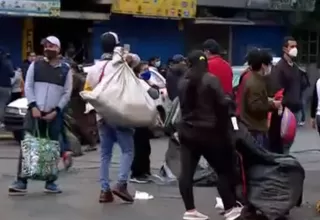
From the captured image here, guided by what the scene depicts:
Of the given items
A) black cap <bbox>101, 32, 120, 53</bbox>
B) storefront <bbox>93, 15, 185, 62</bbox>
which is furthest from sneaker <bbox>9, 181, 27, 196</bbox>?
storefront <bbox>93, 15, 185, 62</bbox>

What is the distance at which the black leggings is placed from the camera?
8977 millimetres

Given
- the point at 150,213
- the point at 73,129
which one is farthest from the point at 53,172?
the point at 73,129

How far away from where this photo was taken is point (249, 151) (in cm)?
920

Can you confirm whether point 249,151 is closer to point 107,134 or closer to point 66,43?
point 107,134

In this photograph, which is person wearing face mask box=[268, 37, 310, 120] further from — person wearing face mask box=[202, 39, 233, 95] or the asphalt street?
person wearing face mask box=[202, 39, 233, 95]

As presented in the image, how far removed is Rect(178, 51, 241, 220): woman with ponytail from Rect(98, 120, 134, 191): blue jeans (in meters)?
1.11

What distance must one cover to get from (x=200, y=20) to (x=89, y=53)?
170 inches

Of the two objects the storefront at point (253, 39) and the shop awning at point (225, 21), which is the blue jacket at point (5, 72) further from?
the storefront at point (253, 39)

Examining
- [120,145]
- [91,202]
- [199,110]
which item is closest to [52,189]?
[91,202]

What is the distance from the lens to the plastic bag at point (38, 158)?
34.6ft

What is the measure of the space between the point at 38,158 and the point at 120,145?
1076 millimetres

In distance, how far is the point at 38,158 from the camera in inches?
415

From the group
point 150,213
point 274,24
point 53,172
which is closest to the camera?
point 150,213

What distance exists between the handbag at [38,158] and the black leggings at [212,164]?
2.12 m
